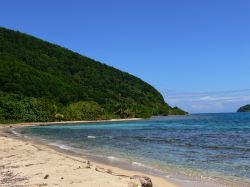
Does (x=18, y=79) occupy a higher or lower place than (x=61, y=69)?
lower

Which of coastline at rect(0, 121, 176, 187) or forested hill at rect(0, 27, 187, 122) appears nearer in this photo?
coastline at rect(0, 121, 176, 187)

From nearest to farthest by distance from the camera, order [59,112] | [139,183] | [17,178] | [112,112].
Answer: [139,183] → [17,178] → [59,112] → [112,112]

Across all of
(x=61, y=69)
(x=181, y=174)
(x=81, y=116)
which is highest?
(x=61, y=69)

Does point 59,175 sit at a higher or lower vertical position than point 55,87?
lower

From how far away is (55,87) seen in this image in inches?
5266

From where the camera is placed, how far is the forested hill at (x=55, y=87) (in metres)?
105

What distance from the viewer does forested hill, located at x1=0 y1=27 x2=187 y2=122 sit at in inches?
4140

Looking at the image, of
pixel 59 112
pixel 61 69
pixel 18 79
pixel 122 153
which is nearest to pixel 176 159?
pixel 122 153

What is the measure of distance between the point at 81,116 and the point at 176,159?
321 feet

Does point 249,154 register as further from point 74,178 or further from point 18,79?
point 18,79

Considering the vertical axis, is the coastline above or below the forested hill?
below

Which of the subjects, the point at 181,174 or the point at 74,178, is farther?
the point at 181,174

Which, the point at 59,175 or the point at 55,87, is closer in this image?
the point at 59,175

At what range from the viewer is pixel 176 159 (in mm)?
22062
